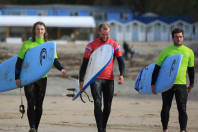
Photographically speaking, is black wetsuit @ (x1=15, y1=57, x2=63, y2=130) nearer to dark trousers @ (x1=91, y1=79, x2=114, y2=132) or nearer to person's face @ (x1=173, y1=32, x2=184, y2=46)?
dark trousers @ (x1=91, y1=79, x2=114, y2=132)

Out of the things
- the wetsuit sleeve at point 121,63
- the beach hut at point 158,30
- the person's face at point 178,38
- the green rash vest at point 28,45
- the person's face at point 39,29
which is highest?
the person's face at point 39,29

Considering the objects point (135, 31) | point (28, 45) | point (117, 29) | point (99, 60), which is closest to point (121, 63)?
point (99, 60)

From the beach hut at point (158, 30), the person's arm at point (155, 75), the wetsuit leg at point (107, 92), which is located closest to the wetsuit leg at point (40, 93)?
the wetsuit leg at point (107, 92)

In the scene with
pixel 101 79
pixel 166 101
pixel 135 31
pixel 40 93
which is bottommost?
pixel 135 31

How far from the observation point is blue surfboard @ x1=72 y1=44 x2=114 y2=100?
6.04 m

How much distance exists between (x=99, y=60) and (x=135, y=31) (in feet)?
158

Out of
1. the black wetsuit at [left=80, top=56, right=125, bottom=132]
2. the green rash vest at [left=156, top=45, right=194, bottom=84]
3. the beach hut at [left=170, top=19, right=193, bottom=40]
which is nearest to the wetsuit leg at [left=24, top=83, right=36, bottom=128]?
the black wetsuit at [left=80, top=56, right=125, bottom=132]

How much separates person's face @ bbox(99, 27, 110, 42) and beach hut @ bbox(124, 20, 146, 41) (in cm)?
4686

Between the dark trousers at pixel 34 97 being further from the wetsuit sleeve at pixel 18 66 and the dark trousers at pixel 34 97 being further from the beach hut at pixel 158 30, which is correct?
the beach hut at pixel 158 30

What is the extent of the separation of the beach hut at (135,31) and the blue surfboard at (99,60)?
46.9 metres

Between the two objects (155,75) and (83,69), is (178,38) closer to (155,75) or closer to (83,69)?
(155,75)

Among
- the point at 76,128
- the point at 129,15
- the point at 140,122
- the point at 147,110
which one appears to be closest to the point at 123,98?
the point at 147,110

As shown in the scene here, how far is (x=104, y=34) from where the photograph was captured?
6.05m

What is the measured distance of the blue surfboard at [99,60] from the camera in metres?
6.04
